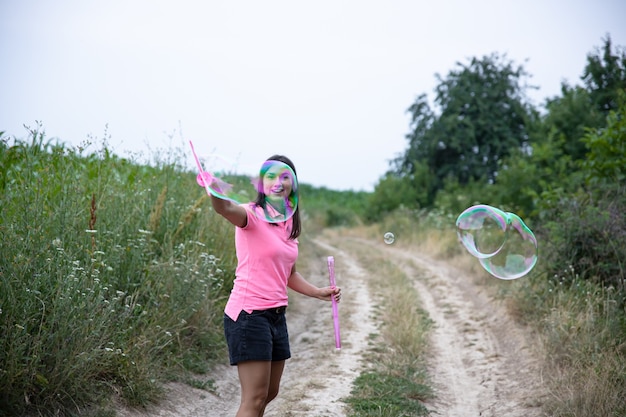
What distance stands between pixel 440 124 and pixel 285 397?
22.6 meters

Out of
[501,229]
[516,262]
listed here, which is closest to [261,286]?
[501,229]

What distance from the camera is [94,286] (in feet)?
15.4

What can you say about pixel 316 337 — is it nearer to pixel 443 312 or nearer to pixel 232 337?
pixel 443 312

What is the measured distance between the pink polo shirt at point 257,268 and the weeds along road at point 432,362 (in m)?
1.89

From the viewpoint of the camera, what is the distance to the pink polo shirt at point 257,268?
365 centimetres

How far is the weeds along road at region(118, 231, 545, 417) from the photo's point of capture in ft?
18.6

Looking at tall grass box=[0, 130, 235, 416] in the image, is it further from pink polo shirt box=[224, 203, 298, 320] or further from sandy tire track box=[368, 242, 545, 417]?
sandy tire track box=[368, 242, 545, 417]

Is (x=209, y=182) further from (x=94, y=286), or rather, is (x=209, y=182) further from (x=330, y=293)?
(x=94, y=286)

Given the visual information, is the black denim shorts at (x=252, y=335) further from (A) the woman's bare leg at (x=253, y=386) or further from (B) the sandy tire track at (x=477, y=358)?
(B) the sandy tire track at (x=477, y=358)

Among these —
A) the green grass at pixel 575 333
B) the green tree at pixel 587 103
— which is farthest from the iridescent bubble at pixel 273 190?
the green tree at pixel 587 103

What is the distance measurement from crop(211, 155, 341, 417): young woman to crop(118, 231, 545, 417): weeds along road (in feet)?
5.61

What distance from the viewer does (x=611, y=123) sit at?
10602 mm

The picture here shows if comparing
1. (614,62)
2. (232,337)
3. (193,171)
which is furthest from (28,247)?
(614,62)

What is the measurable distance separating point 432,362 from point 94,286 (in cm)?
430
